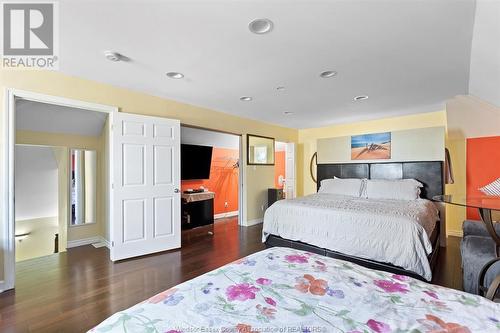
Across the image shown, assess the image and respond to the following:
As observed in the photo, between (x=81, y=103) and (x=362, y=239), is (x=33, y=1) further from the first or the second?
(x=362, y=239)

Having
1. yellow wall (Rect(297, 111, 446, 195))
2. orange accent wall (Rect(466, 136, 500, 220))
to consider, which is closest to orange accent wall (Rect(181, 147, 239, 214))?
yellow wall (Rect(297, 111, 446, 195))

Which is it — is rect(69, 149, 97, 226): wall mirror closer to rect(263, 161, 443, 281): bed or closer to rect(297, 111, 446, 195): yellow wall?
rect(263, 161, 443, 281): bed

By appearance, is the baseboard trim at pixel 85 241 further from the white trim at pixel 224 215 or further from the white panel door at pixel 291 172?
the white panel door at pixel 291 172

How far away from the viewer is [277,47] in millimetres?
2164

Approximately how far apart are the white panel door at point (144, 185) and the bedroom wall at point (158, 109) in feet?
0.86

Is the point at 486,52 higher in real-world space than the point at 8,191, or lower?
higher

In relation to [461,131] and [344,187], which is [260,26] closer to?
[344,187]

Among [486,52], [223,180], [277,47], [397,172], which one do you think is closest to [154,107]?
[277,47]

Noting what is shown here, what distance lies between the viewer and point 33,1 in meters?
1.62

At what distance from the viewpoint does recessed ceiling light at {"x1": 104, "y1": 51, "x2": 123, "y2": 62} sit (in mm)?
2259

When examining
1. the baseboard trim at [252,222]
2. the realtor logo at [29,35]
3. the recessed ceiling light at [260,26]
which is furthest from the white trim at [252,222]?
the realtor logo at [29,35]

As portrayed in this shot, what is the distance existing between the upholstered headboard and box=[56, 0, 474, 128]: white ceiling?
1.28 m

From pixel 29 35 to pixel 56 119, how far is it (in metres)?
1.89

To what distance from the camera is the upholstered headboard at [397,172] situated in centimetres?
405
